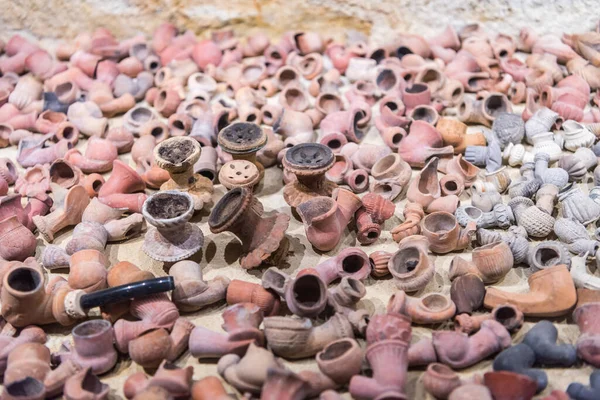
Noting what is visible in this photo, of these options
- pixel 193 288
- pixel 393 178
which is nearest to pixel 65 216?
pixel 193 288

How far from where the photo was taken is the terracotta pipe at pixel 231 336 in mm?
2594

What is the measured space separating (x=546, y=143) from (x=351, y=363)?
1998mm

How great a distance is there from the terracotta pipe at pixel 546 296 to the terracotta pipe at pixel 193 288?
1.22 m

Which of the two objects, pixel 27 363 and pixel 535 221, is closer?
pixel 27 363

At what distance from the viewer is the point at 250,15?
5027mm

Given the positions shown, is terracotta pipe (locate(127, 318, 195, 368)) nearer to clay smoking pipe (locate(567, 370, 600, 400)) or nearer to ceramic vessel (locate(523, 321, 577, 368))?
ceramic vessel (locate(523, 321, 577, 368))

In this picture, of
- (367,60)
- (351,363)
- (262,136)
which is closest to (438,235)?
(351,363)

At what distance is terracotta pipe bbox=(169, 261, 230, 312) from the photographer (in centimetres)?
283

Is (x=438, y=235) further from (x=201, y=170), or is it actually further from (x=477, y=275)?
(x=201, y=170)

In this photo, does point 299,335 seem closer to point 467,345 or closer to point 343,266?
point 343,266

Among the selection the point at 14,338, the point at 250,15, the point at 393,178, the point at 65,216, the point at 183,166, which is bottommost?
the point at 14,338

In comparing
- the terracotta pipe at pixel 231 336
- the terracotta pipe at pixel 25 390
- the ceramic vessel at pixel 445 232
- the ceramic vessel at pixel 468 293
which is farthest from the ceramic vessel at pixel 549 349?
the terracotta pipe at pixel 25 390

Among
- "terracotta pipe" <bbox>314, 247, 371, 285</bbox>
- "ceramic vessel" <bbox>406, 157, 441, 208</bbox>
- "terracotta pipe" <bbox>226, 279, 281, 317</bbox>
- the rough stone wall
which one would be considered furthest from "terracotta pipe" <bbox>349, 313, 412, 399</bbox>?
the rough stone wall

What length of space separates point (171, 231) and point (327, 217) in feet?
2.48
